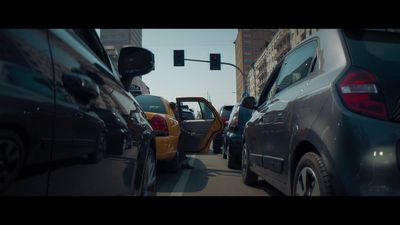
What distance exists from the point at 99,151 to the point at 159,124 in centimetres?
456

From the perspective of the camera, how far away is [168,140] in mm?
6570

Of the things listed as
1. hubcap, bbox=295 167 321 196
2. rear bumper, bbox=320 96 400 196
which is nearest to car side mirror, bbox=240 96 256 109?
hubcap, bbox=295 167 321 196

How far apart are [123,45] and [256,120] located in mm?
2340

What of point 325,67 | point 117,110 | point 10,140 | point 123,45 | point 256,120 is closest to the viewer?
point 10,140

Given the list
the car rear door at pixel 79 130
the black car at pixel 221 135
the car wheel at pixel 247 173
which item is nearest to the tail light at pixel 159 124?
the car wheel at pixel 247 173

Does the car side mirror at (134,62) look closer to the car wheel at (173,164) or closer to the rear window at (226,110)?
the car wheel at (173,164)

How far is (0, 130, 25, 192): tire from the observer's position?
1204mm

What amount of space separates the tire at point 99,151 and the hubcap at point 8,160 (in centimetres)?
56

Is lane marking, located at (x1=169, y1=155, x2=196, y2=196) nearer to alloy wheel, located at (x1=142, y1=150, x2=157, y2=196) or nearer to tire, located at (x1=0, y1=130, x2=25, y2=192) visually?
alloy wheel, located at (x1=142, y1=150, x2=157, y2=196)

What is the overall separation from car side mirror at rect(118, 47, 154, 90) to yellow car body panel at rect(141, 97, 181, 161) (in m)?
3.24

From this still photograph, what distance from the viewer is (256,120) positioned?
16.5 feet

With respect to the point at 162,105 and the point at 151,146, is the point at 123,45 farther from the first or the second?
the point at 162,105
